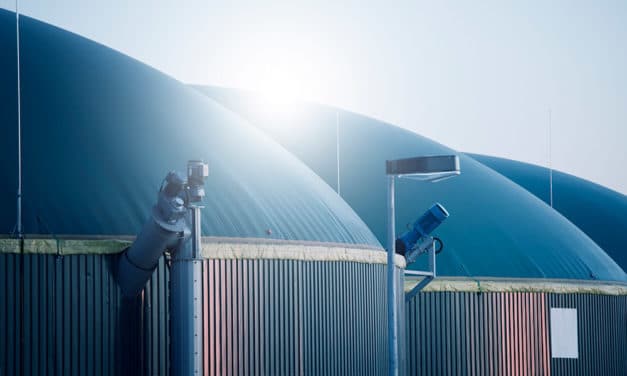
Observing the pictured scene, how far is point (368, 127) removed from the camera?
41000 millimetres

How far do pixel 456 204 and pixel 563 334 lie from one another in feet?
18.3

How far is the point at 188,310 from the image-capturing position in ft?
57.1

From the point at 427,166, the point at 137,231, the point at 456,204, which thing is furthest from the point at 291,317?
the point at 456,204

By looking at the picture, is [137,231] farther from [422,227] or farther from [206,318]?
[422,227]

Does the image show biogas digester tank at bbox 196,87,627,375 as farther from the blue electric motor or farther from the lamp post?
the lamp post

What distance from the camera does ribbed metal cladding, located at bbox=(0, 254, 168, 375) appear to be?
55.0 feet

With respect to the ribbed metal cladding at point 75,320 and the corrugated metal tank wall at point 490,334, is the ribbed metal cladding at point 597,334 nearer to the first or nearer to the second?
the corrugated metal tank wall at point 490,334

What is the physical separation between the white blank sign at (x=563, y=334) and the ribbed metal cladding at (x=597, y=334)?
0.49ft

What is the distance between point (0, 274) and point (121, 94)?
5983 millimetres

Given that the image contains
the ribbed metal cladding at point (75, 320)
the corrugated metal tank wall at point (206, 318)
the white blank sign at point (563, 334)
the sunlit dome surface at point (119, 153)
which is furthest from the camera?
the white blank sign at point (563, 334)

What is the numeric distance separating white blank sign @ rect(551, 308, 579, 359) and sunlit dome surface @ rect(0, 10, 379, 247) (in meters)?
8.97

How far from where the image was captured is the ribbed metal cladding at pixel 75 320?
16.8 metres

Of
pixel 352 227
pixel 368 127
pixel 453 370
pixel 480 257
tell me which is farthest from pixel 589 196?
pixel 352 227

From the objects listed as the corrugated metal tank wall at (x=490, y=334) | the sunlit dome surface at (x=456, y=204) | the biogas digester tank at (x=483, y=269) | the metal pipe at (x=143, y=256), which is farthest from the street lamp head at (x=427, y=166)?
the sunlit dome surface at (x=456, y=204)
